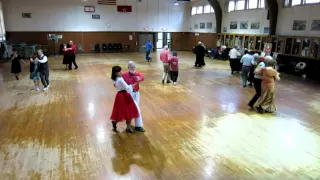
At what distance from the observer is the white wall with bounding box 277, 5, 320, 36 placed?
11117mm

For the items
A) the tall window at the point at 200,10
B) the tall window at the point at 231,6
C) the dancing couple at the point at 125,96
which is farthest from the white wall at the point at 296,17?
the dancing couple at the point at 125,96

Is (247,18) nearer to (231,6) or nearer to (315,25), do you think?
(231,6)

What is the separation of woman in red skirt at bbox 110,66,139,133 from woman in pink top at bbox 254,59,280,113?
3.12 meters

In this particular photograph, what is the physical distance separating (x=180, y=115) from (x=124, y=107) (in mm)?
1812

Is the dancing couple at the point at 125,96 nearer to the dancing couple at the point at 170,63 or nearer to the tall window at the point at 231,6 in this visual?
the dancing couple at the point at 170,63

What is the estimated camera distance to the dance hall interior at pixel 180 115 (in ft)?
12.1

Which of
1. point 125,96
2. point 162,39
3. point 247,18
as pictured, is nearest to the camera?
point 125,96

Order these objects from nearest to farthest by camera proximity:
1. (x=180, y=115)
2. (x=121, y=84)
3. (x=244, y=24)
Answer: (x=121, y=84), (x=180, y=115), (x=244, y=24)

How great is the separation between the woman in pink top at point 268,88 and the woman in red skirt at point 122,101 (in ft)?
10.2

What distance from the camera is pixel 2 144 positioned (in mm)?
4344


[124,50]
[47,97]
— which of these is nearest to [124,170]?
[47,97]

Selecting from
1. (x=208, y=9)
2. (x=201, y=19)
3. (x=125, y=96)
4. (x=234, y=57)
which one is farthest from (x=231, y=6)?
(x=125, y=96)

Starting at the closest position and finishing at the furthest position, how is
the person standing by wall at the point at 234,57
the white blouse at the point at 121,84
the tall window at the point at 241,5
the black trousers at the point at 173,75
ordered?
1. the white blouse at the point at 121,84
2. the black trousers at the point at 173,75
3. the person standing by wall at the point at 234,57
4. the tall window at the point at 241,5

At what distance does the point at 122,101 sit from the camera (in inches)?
177
